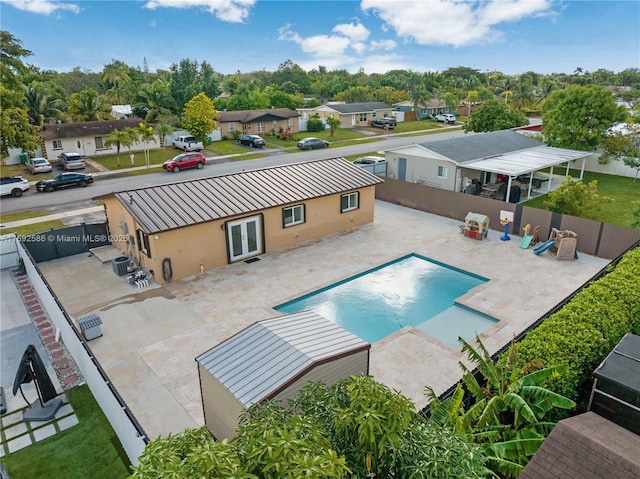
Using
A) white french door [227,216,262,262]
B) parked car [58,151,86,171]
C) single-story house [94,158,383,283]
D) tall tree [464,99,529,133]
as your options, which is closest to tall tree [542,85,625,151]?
tall tree [464,99,529,133]

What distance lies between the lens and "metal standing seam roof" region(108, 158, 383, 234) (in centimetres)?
1723

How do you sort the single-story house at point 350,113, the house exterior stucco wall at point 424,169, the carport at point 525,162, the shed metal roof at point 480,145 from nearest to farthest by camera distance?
1. the carport at point 525,162
2. the house exterior stucco wall at point 424,169
3. the shed metal roof at point 480,145
4. the single-story house at point 350,113

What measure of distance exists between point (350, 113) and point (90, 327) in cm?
5224

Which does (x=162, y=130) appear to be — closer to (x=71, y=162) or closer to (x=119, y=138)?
(x=119, y=138)

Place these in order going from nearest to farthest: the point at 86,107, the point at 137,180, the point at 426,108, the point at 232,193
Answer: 1. the point at 232,193
2. the point at 137,180
3. the point at 86,107
4. the point at 426,108

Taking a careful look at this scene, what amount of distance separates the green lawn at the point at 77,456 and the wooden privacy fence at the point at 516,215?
19.1 meters

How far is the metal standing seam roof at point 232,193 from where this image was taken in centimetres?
1723

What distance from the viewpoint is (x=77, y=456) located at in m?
9.30

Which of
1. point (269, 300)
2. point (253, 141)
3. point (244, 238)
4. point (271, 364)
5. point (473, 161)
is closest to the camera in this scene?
point (271, 364)

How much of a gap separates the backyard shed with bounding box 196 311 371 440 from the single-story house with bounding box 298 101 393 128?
5279 centimetres

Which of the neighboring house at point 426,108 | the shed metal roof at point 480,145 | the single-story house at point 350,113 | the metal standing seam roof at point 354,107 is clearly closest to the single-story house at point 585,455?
the shed metal roof at point 480,145

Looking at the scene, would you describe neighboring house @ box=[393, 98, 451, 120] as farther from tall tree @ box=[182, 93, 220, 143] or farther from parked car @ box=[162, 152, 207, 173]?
parked car @ box=[162, 152, 207, 173]

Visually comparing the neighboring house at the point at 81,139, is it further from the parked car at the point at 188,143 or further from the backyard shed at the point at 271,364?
the backyard shed at the point at 271,364

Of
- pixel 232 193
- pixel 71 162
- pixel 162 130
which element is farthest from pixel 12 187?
pixel 232 193
